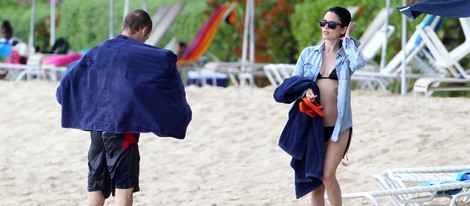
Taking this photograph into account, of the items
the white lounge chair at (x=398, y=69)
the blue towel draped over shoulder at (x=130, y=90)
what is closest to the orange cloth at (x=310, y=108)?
the blue towel draped over shoulder at (x=130, y=90)

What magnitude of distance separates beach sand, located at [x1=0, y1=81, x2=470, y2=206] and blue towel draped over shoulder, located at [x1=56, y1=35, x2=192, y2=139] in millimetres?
1822

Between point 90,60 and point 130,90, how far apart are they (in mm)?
283

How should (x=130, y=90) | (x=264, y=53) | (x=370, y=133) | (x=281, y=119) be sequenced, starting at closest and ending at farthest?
(x=130, y=90) < (x=370, y=133) < (x=281, y=119) < (x=264, y=53)

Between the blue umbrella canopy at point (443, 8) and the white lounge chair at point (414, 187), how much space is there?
890 millimetres

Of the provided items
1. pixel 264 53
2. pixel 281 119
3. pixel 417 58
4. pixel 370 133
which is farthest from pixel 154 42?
pixel 370 133

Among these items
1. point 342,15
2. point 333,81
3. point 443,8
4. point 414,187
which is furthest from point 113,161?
point 443,8

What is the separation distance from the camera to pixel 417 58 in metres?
12.8

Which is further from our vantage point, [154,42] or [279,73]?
[154,42]

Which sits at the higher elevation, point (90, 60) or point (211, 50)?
point (90, 60)

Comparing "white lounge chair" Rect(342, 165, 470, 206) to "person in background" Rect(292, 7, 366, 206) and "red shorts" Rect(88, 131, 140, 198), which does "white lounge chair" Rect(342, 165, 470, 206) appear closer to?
"person in background" Rect(292, 7, 366, 206)

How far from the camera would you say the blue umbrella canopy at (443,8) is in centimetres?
595

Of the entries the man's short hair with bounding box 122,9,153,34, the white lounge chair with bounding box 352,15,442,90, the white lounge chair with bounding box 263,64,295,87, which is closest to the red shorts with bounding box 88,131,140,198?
the man's short hair with bounding box 122,9,153,34

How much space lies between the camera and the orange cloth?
5.39m

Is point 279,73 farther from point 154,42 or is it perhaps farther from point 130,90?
point 130,90
